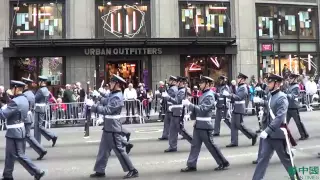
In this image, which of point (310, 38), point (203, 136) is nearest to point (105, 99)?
point (203, 136)

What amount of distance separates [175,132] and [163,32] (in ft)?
47.9

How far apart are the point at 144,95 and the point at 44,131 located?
8.75 m

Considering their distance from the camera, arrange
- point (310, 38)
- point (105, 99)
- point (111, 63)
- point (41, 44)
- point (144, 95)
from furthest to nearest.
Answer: point (310, 38)
point (111, 63)
point (41, 44)
point (144, 95)
point (105, 99)

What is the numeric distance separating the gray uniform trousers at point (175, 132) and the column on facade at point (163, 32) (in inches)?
535

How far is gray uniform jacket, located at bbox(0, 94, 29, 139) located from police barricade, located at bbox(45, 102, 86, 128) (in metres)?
10.1

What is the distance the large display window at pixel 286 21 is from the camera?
93.4ft

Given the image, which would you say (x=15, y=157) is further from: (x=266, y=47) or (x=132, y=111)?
(x=266, y=47)

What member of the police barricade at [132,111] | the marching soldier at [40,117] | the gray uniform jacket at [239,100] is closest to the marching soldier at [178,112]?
the gray uniform jacket at [239,100]

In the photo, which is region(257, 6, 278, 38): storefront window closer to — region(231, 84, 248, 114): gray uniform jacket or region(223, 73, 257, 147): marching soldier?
region(231, 84, 248, 114): gray uniform jacket

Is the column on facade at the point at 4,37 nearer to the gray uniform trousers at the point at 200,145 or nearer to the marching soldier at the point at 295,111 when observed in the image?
the marching soldier at the point at 295,111

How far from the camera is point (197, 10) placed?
87.3ft

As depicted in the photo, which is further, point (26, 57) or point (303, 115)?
point (26, 57)

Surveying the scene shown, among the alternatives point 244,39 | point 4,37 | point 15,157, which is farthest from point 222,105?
point 4,37

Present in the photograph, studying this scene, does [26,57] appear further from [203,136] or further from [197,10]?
[203,136]
